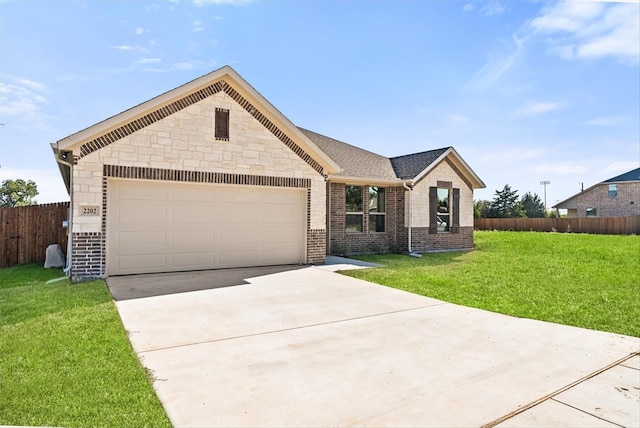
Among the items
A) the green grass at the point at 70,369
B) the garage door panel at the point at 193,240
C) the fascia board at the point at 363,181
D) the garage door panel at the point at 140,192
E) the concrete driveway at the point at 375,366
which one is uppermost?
the fascia board at the point at 363,181

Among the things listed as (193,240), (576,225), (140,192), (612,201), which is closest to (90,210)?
(140,192)

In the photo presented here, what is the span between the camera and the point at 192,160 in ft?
31.9

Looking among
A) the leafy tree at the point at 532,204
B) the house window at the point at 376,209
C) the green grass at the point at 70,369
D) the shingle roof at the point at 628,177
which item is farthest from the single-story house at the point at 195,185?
the leafy tree at the point at 532,204

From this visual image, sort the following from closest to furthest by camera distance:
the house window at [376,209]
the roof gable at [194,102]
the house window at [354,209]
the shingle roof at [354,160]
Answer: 1. the roof gable at [194,102]
2. the house window at [354,209]
3. the shingle roof at [354,160]
4. the house window at [376,209]

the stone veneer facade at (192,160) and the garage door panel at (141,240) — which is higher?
the stone veneer facade at (192,160)

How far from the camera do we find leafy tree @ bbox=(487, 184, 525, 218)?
57875mm

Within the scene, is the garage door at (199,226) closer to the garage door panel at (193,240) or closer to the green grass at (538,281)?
the garage door panel at (193,240)

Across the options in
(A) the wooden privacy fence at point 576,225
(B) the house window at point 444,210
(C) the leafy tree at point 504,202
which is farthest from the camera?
(C) the leafy tree at point 504,202

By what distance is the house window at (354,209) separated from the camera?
14.9 meters

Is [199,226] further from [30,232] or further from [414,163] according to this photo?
[414,163]

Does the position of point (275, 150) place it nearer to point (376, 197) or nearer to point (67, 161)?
point (67, 161)

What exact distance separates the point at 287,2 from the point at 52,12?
506 cm

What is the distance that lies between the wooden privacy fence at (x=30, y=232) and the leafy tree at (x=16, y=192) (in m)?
27.1

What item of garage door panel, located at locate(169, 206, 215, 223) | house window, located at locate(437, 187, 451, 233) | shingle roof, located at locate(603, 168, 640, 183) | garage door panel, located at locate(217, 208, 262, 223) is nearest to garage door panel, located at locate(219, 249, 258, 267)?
garage door panel, located at locate(217, 208, 262, 223)
